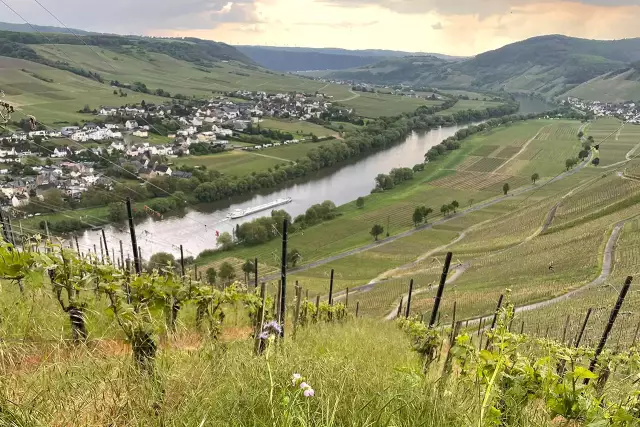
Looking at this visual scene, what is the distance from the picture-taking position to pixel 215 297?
548 centimetres

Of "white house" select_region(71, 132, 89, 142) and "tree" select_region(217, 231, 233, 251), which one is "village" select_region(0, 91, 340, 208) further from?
"tree" select_region(217, 231, 233, 251)

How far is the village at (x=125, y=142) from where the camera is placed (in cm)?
4531

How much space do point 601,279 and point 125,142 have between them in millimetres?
69079

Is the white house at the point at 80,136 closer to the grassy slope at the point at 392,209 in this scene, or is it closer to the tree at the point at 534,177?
the grassy slope at the point at 392,209

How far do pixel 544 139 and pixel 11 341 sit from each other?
102062 mm

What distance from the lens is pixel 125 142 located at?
228ft

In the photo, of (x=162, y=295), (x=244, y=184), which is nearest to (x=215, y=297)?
(x=162, y=295)

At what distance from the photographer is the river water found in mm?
39188

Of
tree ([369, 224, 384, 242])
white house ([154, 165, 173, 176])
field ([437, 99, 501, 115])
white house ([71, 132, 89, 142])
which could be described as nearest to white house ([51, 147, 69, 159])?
white house ([71, 132, 89, 142])

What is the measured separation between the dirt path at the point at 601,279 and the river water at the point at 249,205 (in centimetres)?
2141

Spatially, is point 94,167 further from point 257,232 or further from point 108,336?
point 108,336

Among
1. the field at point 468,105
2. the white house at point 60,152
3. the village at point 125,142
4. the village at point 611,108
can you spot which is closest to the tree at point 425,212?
the village at point 125,142

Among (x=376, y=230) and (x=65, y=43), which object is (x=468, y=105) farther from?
(x=65, y=43)

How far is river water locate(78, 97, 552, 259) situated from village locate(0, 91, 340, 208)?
6.94 metres
